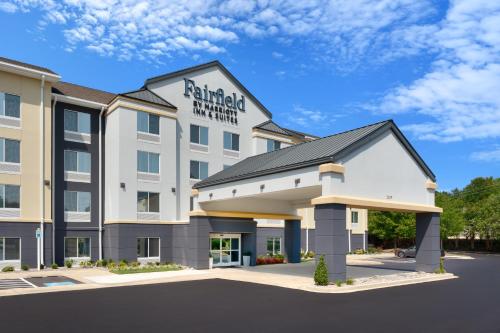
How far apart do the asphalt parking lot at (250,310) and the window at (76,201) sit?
13.3 meters

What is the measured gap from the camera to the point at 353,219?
181 feet

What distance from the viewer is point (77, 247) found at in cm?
3216

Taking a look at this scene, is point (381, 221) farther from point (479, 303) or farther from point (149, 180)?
point (479, 303)

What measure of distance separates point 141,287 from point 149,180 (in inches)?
524

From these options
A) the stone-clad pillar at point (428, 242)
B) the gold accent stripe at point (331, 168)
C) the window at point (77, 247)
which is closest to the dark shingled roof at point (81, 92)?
the window at point (77, 247)

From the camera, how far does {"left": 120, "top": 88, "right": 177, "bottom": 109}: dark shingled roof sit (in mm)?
33438

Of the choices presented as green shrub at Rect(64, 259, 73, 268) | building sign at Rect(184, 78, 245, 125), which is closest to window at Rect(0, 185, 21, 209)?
green shrub at Rect(64, 259, 73, 268)

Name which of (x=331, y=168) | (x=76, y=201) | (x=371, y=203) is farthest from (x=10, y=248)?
(x=371, y=203)

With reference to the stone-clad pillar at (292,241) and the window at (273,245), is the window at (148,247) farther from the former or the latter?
the window at (273,245)

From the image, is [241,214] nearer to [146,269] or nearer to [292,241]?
[292,241]

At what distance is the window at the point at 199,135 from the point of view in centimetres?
3688

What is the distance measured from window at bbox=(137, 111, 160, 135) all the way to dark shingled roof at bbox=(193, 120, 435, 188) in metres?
6.99

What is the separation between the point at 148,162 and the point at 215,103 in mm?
8209

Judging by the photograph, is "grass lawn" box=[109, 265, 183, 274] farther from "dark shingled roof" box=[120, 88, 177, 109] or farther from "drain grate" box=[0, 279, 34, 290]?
"dark shingled roof" box=[120, 88, 177, 109]
